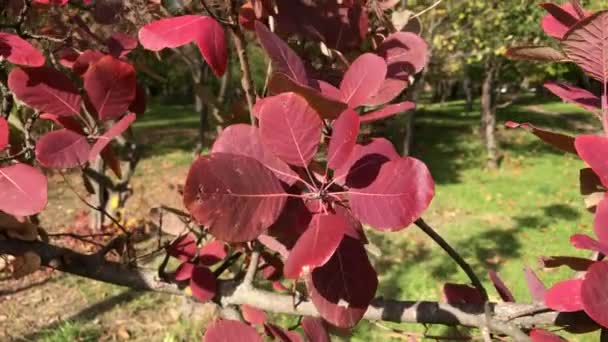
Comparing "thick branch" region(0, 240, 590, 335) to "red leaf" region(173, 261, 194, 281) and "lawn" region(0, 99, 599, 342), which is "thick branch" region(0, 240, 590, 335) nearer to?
"red leaf" region(173, 261, 194, 281)

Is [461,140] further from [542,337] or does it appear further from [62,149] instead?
[62,149]

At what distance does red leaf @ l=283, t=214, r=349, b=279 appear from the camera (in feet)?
1.48

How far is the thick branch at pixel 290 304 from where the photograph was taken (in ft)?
2.33

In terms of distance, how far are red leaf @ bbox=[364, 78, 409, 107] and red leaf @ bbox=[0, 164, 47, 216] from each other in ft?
1.32

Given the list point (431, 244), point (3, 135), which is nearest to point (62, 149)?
point (3, 135)

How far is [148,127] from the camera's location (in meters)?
16.5

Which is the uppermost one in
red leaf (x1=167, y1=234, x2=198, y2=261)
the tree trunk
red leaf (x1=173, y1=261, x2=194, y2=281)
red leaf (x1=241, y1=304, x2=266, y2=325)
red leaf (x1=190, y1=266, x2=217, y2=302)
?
red leaf (x1=190, y1=266, x2=217, y2=302)

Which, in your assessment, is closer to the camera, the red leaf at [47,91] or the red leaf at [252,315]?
the red leaf at [47,91]

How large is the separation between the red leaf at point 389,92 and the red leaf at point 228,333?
0.32 m

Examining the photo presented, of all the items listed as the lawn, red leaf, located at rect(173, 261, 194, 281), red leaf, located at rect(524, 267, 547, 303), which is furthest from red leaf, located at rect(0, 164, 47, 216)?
the lawn

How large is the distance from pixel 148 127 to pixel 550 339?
16.8 m

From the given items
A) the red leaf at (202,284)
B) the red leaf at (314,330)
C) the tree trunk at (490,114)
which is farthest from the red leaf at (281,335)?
the tree trunk at (490,114)

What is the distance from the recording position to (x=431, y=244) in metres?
5.64

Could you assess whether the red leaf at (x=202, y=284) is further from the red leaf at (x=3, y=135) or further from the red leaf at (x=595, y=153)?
the red leaf at (x=595, y=153)
